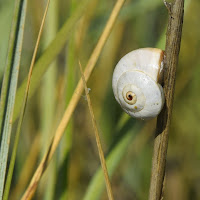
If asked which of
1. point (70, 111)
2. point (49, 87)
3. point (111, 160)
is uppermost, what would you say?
point (49, 87)

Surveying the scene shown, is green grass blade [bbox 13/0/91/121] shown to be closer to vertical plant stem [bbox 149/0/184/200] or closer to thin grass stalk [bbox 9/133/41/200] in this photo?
vertical plant stem [bbox 149/0/184/200]

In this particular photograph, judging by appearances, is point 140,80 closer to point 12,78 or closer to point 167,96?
point 167,96

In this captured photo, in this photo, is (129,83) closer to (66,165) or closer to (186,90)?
(66,165)

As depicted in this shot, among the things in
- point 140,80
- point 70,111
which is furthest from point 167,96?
point 70,111

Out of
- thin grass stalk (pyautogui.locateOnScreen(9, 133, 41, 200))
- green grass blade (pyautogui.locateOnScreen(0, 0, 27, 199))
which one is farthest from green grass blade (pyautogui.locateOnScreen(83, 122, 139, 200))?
thin grass stalk (pyautogui.locateOnScreen(9, 133, 41, 200))

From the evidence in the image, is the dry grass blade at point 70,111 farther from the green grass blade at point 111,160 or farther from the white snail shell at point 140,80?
the green grass blade at point 111,160
